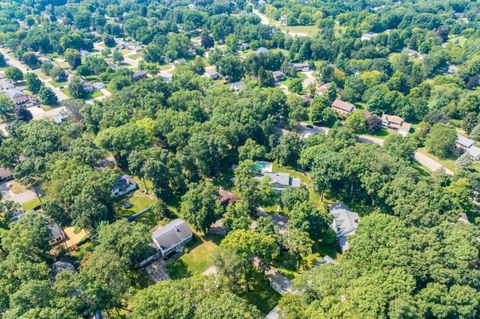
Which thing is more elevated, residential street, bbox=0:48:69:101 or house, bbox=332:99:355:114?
house, bbox=332:99:355:114

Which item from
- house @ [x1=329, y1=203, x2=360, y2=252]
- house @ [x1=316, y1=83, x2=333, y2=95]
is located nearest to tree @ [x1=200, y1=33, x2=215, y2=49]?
house @ [x1=316, y1=83, x2=333, y2=95]

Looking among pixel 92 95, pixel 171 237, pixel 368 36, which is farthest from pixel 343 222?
pixel 368 36

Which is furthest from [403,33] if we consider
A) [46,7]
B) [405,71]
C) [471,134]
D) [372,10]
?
[46,7]

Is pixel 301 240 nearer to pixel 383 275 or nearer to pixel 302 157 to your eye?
pixel 383 275

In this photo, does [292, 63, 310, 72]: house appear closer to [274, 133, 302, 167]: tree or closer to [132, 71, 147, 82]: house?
[132, 71, 147, 82]: house

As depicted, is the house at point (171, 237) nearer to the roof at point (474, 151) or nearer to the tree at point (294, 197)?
the tree at point (294, 197)

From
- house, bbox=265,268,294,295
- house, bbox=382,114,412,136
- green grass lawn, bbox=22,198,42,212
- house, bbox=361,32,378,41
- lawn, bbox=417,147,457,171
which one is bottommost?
green grass lawn, bbox=22,198,42,212
